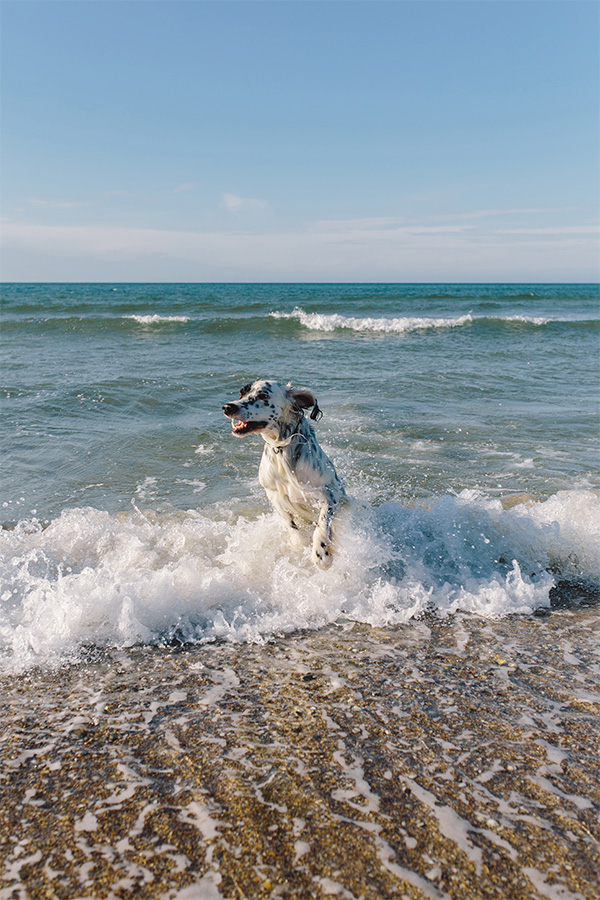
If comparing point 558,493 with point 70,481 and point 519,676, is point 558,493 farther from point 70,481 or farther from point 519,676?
point 70,481

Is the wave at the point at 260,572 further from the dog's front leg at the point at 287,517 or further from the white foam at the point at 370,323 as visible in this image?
the white foam at the point at 370,323

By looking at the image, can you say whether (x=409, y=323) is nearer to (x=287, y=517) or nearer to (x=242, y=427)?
(x=287, y=517)

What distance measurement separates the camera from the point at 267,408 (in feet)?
15.1

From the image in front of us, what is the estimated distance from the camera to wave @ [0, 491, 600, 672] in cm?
423

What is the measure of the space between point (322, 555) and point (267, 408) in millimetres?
Result: 1282

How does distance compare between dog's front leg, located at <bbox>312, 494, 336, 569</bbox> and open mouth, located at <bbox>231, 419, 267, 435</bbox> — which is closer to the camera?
open mouth, located at <bbox>231, 419, 267, 435</bbox>

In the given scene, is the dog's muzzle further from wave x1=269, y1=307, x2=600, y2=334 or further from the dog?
wave x1=269, y1=307, x2=600, y2=334

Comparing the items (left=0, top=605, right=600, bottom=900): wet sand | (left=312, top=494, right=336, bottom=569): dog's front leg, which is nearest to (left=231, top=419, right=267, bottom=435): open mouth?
(left=312, top=494, right=336, bottom=569): dog's front leg

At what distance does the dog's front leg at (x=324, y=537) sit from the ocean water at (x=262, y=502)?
140 mm

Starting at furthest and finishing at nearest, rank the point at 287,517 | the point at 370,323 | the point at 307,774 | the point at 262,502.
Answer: the point at 370,323
the point at 262,502
the point at 287,517
the point at 307,774

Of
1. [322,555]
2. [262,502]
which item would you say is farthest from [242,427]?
[262,502]

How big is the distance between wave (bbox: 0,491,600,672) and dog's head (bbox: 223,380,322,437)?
3.38 feet

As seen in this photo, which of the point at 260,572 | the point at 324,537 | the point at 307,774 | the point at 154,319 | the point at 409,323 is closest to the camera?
the point at 307,774

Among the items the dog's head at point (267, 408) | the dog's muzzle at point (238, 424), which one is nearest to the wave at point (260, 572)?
the dog's head at point (267, 408)
